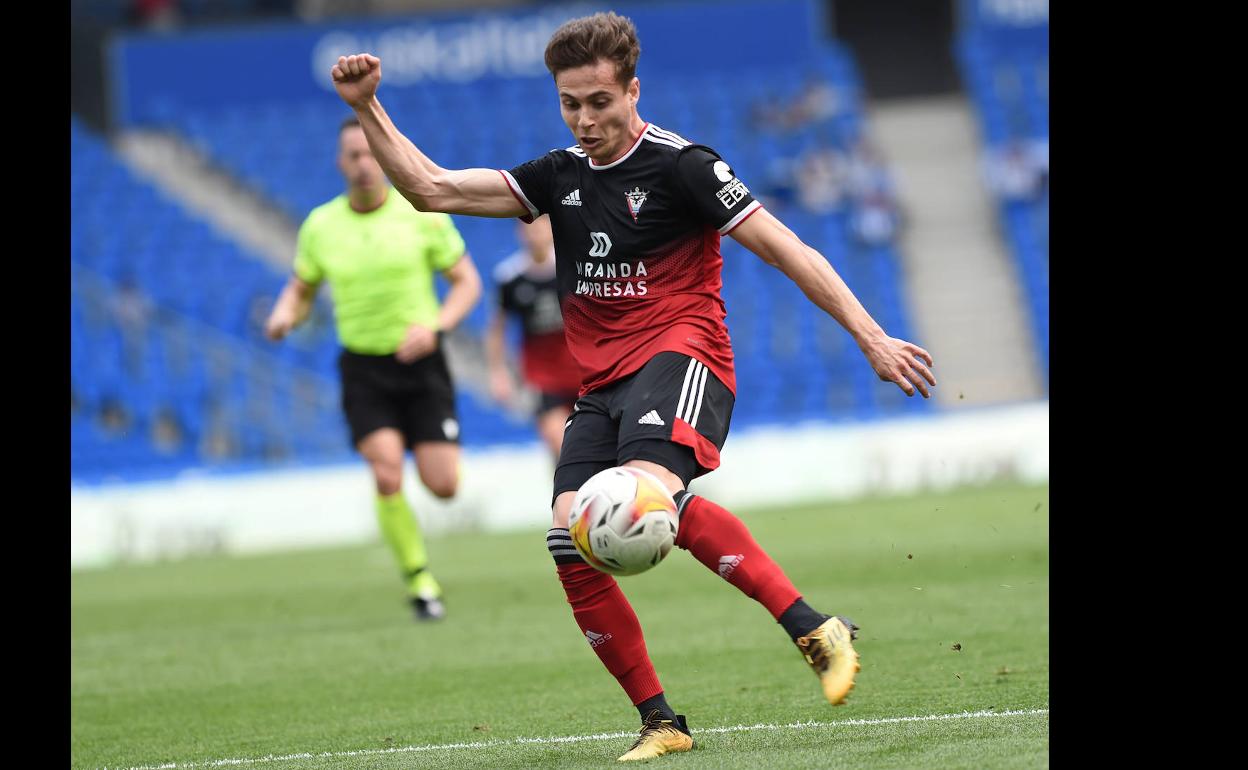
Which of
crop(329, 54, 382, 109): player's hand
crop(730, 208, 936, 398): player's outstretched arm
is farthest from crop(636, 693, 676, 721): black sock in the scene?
crop(329, 54, 382, 109): player's hand

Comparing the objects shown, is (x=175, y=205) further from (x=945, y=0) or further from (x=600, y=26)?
(x=600, y=26)

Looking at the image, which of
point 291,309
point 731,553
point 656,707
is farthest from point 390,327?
point 731,553

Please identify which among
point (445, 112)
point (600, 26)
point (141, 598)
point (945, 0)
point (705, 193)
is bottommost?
point (141, 598)

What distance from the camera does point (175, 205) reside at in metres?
26.0

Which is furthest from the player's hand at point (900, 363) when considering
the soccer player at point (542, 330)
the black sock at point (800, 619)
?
the soccer player at point (542, 330)

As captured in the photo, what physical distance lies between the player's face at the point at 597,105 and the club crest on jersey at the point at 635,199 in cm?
15

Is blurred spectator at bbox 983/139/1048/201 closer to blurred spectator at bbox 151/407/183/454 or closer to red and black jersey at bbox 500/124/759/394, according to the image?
blurred spectator at bbox 151/407/183/454

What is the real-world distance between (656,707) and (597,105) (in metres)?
1.91

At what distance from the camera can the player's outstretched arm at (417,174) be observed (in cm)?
544

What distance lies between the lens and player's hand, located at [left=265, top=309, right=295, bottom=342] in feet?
31.9
